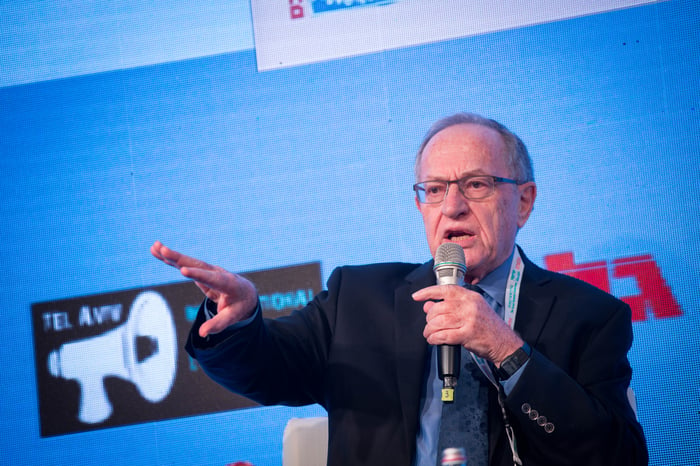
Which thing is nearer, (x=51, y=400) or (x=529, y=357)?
(x=529, y=357)

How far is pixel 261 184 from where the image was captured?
10.8ft

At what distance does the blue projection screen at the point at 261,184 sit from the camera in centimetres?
300

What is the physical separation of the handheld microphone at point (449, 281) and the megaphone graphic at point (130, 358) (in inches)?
76.0

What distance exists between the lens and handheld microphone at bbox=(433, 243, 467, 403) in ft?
4.92

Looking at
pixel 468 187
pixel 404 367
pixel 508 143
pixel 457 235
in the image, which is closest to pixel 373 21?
pixel 508 143

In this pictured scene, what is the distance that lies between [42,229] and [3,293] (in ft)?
1.25

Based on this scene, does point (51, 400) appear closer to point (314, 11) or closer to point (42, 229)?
point (42, 229)

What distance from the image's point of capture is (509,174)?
2.15m

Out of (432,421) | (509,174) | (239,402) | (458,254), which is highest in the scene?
(509,174)

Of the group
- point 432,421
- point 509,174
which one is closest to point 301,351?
point 432,421

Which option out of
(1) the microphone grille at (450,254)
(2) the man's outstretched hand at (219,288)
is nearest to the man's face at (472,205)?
(1) the microphone grille at (450,254)

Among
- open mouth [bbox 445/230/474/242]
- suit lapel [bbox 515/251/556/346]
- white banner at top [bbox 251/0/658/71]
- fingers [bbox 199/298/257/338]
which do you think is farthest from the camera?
white banner at top [bbox 251/0/658/71]

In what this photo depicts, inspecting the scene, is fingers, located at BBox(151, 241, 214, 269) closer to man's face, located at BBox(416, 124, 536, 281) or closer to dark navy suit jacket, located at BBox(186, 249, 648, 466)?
dark navy suit jacket, located at BBox(186, 249, 648, 466)

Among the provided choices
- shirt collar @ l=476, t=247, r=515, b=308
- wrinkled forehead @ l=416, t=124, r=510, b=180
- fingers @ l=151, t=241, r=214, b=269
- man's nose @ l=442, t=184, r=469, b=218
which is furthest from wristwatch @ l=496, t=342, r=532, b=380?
fingers @ l=151, t=241, r=214, b=269
